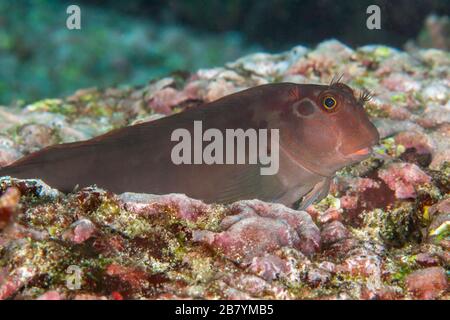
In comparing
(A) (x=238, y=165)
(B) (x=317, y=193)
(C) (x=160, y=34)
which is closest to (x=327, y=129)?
(B) (x=317, y=193)

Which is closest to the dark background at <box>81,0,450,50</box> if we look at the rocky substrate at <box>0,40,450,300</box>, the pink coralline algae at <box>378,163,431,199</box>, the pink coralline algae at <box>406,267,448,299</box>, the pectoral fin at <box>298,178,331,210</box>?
the rocky substrate at <box>0,40,450,300</box>

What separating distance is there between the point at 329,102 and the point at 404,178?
0.93 metres

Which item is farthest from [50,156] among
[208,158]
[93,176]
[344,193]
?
[344,193]

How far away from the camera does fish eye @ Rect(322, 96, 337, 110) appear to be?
341 cm

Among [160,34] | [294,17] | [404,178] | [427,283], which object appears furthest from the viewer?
[160,34]

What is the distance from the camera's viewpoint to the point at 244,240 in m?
2.43

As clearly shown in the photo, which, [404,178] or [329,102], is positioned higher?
[329,102]

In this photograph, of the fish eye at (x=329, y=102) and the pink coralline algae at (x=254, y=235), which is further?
the fish eye at (x=329, y=102)

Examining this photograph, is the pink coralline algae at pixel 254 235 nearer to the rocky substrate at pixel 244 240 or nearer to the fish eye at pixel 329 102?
the rocky substrate at pixel 244 240

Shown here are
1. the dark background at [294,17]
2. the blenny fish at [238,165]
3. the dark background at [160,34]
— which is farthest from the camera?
the dark background at [294,17]

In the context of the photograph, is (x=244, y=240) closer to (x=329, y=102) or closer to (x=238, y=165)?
(x=238, y=165)

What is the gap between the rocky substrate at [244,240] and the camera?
2.11 m

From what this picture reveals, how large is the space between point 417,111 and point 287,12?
730cm

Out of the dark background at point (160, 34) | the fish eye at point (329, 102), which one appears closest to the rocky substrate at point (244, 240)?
the fish eye at point (329, 102)
